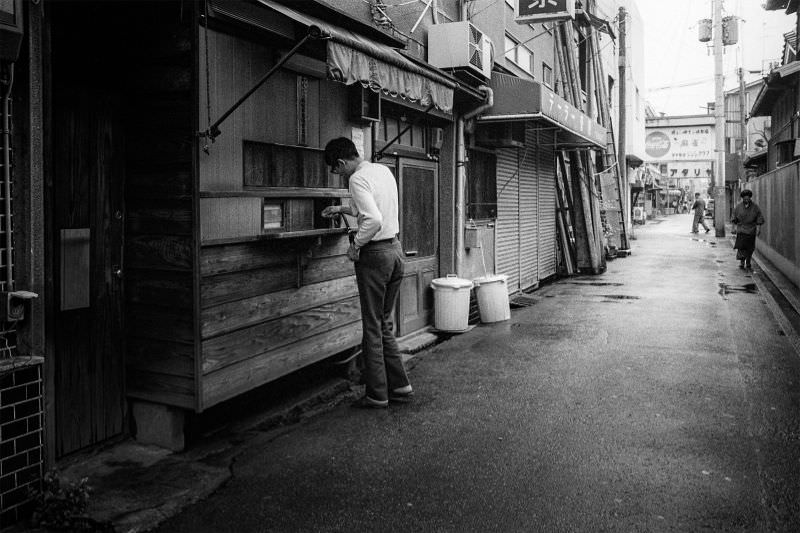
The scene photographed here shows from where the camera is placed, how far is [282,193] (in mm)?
5984

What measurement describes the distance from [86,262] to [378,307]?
2.41 metres

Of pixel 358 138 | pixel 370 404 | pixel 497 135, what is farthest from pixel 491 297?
pixel 370 404

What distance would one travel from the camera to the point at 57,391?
15.6 ft

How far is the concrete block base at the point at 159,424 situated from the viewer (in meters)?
5.26

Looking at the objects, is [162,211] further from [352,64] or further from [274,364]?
[352,64]

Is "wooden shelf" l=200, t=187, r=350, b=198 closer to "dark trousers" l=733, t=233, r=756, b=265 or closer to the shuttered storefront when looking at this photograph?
the shuttered storefront

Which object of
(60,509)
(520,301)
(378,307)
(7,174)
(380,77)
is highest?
(380,77)

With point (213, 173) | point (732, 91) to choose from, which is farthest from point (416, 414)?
point (732, 91)

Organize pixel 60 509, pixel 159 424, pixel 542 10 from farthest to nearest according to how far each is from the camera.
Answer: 1. pixel 542 10
2. pixel 159 424
3. pixel 60 509

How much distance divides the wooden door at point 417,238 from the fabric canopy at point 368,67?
7.55 feet

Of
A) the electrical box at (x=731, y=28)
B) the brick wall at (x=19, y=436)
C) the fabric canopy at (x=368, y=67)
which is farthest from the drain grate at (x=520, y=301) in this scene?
the electrical box at (x=731, y=28)

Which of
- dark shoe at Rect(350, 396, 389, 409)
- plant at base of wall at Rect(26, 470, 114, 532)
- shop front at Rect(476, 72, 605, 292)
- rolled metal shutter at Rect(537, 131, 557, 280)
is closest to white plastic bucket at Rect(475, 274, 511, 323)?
shop front at Rect(476, 72, 605, 292)

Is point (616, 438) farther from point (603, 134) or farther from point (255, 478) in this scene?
point (603, 134)

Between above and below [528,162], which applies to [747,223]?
below
